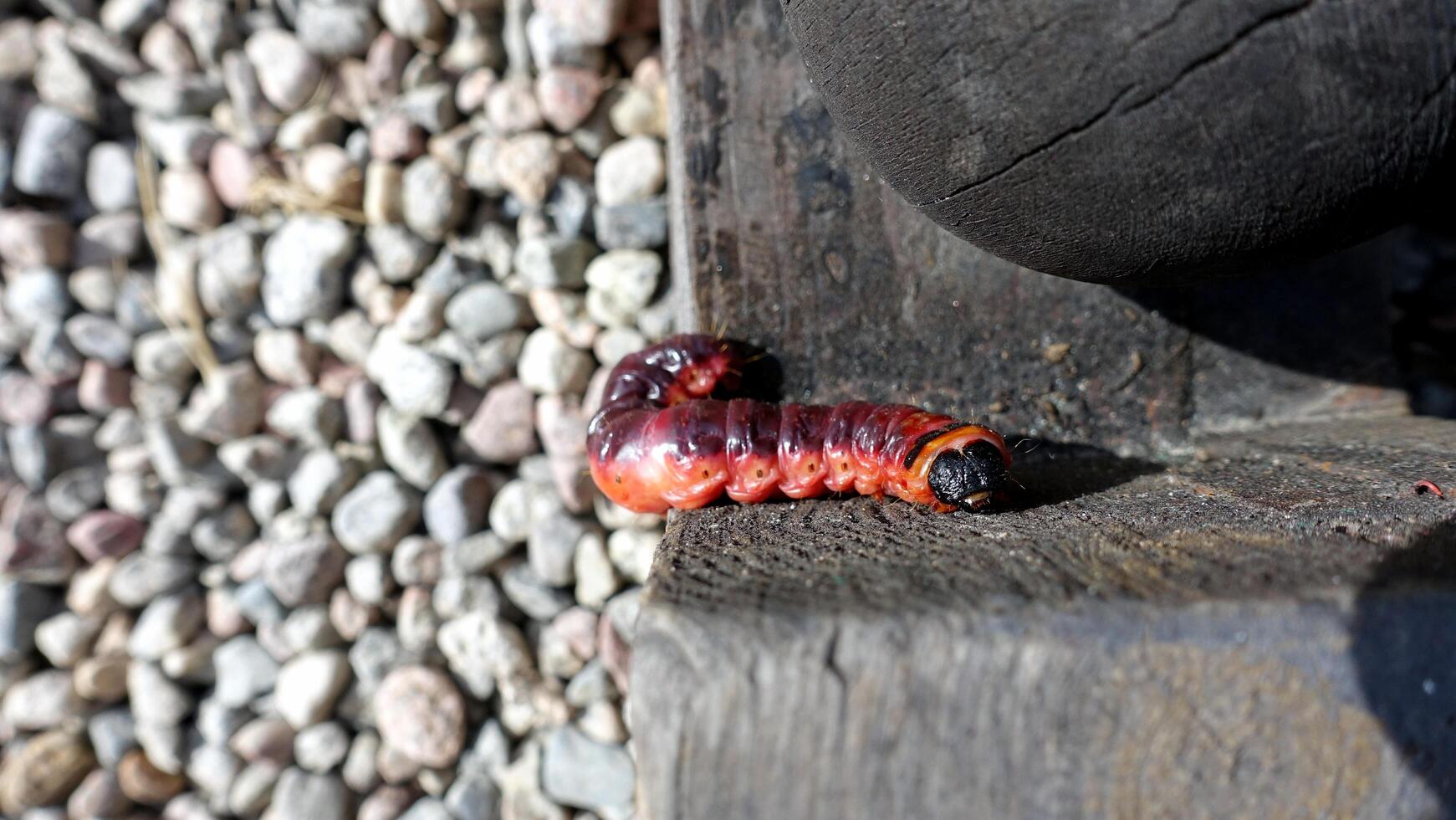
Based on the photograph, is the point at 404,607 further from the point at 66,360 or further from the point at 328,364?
the point at 66,360

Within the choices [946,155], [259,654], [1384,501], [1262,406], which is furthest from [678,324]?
[259,654]

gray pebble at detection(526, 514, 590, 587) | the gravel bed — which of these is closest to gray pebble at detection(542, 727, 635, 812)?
the gravel bed

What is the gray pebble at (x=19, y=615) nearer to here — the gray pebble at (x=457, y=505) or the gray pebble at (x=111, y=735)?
the gray pebble at (x=111, y=735)

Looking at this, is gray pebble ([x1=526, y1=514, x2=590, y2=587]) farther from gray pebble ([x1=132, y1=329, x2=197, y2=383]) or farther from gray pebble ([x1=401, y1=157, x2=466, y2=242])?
gray pebble ([x1=132, y1=329, x2=197, y2=383])

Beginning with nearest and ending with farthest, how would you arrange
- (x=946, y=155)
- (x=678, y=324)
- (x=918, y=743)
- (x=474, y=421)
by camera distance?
(x=918, y=743)
(x=946, y=155)
(x=678, y=324)
(x=474, y=421)

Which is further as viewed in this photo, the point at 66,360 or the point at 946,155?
the point at 66,360

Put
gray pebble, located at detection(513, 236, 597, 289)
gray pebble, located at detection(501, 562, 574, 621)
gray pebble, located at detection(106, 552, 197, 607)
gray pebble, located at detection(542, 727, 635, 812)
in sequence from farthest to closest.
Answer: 1. gray pebble, located at detection(106, 552, 197, 607)
2. gray pebble, located at detection(501, 562, 574, 621)
3. gray pebble, located at detection(513, 236, 597, 289)
4. gray pebble, located at detection(542, 727, 635, 812)

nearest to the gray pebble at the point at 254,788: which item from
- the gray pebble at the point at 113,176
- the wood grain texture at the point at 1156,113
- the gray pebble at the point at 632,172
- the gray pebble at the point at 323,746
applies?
the gray pebble at the point at 323,746
